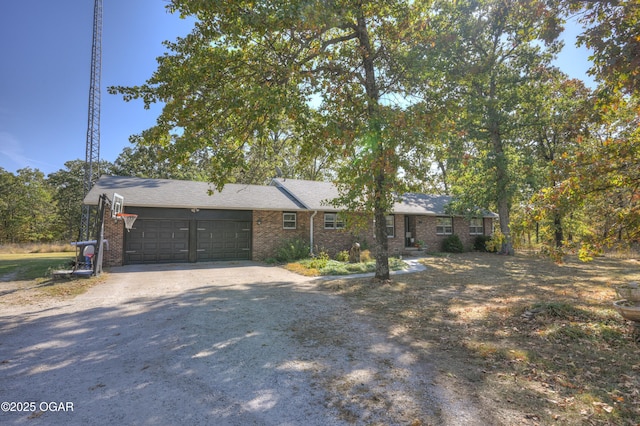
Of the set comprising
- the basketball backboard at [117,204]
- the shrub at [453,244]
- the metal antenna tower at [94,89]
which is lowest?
the shrub at [453,244]

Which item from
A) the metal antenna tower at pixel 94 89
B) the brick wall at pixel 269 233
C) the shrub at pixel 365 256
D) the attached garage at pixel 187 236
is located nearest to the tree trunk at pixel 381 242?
the shrub at pixel 365 256

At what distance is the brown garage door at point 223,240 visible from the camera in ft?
52.0

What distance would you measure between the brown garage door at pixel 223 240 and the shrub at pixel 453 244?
44.5ft

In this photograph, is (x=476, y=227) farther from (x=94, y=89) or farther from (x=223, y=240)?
(x=94, y=89)

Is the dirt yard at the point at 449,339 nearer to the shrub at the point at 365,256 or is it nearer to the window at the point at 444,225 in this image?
the shrub at the point at 365,256

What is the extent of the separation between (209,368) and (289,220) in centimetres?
1343

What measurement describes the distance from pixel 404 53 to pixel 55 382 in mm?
10971

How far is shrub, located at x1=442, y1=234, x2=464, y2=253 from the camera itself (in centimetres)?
2162

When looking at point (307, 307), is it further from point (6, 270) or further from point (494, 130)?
point (494, 130)

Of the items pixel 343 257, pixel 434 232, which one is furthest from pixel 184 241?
pixel 434 232

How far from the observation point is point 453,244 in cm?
2170

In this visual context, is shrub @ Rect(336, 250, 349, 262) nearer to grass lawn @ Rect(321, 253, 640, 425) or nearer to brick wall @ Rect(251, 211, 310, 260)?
brick wall @ Rect(251, 211, 310, 260)

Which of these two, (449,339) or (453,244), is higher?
(453,244)

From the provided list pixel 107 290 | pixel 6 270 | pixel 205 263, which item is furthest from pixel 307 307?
pixel 6 270
